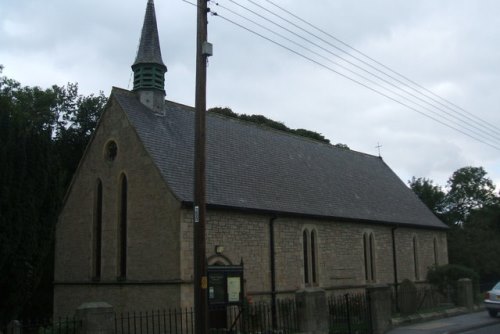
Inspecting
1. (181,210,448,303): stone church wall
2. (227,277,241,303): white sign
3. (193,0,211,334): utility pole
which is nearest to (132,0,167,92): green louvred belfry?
(181,210,448,303): stone church wall

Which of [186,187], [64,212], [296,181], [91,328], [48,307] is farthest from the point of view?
[48,307]

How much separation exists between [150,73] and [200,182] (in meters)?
12.0

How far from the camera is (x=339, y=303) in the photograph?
717 inches

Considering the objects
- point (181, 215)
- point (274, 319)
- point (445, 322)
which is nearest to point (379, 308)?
point (445, 322)

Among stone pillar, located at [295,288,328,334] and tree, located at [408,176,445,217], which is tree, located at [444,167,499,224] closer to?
tree, located at [408,176,445,217]

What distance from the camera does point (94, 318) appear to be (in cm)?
1188

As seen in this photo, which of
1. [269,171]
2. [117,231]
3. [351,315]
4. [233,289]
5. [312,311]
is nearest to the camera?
[233,289]

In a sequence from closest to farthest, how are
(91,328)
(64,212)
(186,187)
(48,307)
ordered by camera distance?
(91,328) → (186,187) → (64,212) → (48,307)

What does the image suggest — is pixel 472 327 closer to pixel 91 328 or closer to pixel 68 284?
pixel 91 328

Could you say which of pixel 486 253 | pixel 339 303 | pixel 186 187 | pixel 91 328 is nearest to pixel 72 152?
pixel 186 187

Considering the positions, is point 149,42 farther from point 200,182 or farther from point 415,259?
point 415,259

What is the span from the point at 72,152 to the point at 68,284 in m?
12.4

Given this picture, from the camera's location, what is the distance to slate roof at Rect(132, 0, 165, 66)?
2325 centimetres

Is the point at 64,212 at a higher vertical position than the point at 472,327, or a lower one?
higher
